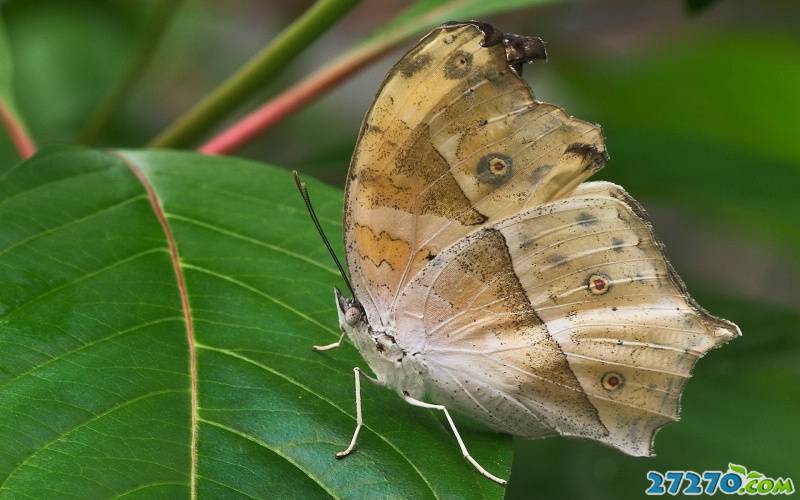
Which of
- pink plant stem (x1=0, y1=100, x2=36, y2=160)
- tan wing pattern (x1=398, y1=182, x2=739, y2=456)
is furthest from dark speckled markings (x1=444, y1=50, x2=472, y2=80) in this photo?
pink plant stem (x1=0, y1=100, x2=36, y2=160)

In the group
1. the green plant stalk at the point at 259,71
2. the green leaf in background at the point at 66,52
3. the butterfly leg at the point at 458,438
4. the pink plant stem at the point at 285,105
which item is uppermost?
the green leaf in background at the point at 66,52

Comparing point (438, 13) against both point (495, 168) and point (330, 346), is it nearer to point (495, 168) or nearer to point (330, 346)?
point (495, 168)

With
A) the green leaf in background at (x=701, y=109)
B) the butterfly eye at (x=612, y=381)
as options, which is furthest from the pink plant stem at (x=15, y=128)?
the green leaf in background at (x=701, y=109)

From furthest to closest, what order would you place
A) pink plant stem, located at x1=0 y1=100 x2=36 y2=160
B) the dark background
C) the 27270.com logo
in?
1. the dark background
2. the 27270.com logo
3. pink plant stem, located at x1=0 y1=100 x2=36 y2=160

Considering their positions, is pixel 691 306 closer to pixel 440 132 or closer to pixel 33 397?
pixel 440 132

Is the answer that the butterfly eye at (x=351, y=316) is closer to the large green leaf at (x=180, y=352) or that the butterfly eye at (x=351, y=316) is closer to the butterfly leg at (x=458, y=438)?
the large green leaf at (x=180, y=352)

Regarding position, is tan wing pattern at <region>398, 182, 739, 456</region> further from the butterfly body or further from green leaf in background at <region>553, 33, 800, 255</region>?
green leaf in background at <region>553, 33, 800, 255</region>
